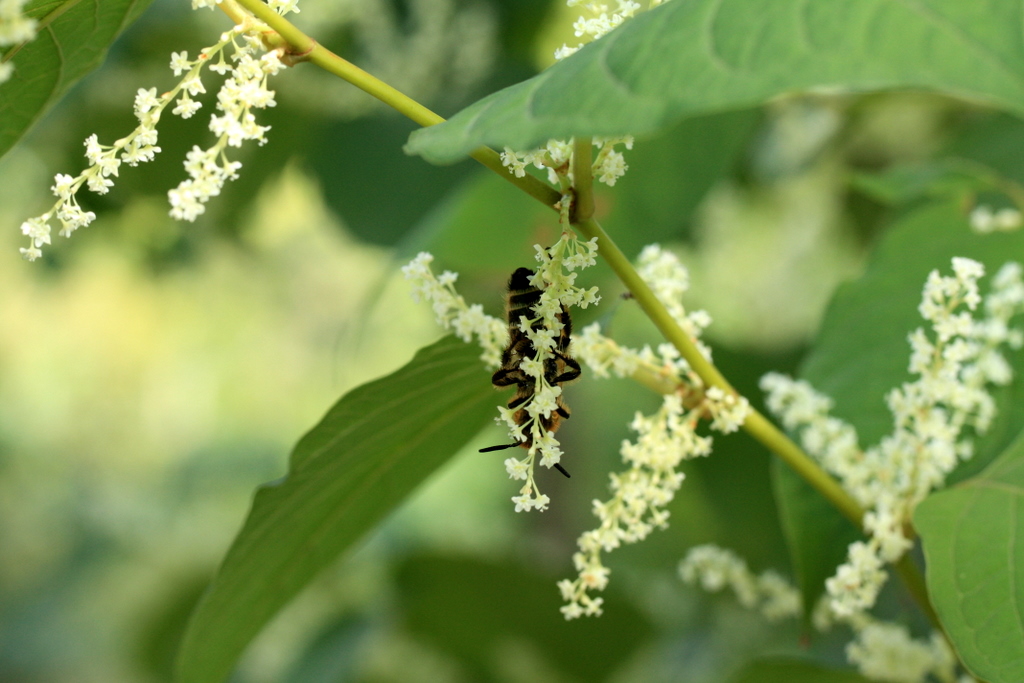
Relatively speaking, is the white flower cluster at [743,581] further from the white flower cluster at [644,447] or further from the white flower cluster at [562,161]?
the white flower cluster at [562,161]

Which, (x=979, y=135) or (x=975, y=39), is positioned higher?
(x=979, y=135)

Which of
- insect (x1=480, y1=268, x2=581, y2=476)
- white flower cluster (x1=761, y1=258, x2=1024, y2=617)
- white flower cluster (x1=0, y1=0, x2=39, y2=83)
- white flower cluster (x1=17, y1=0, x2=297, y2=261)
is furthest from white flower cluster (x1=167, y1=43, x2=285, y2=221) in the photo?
white flower cluster (x1=761, y1=258, x2=1024, y2=617)

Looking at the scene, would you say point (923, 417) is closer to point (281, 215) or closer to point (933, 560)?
point (933, 560)

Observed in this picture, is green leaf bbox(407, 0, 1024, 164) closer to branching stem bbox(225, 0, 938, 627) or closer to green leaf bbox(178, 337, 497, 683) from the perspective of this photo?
branching stem bbox(225, 0, 938, 627)

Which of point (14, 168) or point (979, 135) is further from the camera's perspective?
point (14, 168)

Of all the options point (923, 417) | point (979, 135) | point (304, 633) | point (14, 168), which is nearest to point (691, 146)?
point (923, 417)

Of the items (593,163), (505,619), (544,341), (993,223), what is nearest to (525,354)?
(544,341)

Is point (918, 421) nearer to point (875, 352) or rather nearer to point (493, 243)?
point (875, 352)
